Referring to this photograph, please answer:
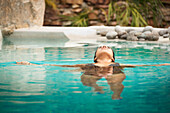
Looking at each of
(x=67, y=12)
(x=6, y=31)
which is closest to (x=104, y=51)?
(x=6, y=31)

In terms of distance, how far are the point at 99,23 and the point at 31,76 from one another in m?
9.29

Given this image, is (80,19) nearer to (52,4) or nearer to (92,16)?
(92,16)

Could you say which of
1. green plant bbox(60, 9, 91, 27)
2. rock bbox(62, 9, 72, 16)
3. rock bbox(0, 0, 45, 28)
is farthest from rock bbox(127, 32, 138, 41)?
rock bbox(62, 9, 72, 16)

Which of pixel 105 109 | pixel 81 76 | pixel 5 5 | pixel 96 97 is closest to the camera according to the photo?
pixel 105 109

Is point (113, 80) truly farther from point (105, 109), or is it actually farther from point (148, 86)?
point (105, 109)

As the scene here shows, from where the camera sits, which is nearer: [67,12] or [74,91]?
[74,91]

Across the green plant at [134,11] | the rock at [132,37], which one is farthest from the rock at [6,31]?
the green plant at [134,11]

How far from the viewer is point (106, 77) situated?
8.95 ft

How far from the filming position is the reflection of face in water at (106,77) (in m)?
2.36

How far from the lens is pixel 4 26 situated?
793 cm

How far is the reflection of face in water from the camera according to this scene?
236cm

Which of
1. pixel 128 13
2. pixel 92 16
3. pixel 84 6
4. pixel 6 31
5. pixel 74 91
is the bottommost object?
pixel 6 31

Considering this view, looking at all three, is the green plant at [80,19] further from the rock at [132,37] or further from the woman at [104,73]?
the woman at [104,73]


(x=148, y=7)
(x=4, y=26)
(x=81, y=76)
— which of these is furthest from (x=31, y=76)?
(x=148, y=7)
